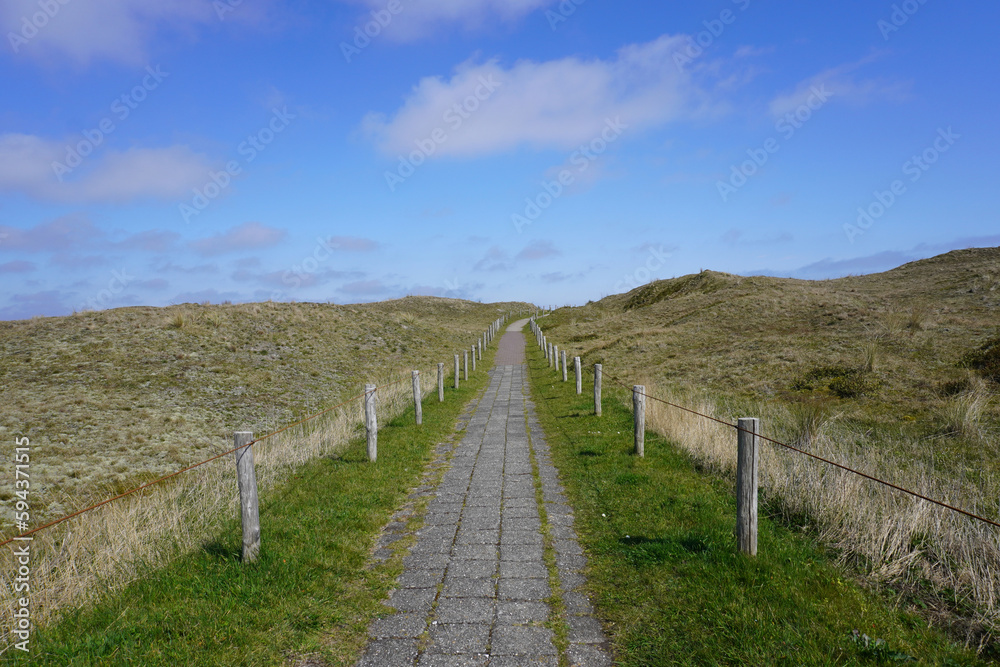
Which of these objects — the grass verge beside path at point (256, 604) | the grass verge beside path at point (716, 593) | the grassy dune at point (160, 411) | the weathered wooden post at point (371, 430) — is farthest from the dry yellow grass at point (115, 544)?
the grass verge beside path at point (716, 593)

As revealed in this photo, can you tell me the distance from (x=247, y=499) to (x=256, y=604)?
1171 millimetres

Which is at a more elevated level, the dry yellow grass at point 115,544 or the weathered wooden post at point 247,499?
the weathered wooden post at point 247,499

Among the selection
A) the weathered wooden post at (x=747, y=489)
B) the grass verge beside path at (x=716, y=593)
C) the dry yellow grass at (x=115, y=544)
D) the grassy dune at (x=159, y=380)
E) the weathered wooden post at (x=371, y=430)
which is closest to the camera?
the grass verge beside path at (x=716, y=593)

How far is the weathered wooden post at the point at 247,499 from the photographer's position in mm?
5511

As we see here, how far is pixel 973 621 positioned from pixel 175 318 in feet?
108

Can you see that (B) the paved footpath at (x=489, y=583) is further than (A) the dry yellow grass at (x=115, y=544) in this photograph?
No

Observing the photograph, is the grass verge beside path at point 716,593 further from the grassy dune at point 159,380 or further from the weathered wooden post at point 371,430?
the grassy dune at point 159,380

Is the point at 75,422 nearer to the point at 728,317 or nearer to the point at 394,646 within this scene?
the point at 394,646

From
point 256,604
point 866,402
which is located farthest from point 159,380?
point 866,402

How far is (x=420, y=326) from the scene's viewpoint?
4553 centimetres

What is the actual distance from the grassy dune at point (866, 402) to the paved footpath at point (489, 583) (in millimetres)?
3000

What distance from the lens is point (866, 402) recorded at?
1544 centimetres

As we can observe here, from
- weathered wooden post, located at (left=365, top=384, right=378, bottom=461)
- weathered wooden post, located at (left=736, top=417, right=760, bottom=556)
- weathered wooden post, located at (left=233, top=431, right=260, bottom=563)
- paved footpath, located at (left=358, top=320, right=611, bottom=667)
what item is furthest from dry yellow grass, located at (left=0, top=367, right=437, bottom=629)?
weathered wooden post, located at (left=736, top=417, right=760, bottom=556)

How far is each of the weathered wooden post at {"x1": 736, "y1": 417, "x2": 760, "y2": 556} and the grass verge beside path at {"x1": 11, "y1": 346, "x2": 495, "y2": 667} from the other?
143 inches
